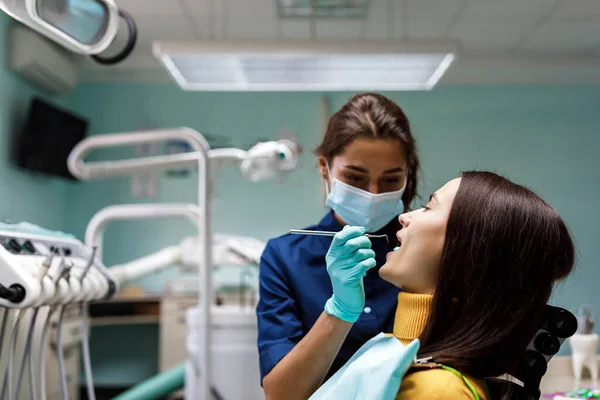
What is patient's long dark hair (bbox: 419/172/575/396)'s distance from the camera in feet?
3.21

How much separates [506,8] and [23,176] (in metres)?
3.58

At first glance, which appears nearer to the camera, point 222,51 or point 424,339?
point 424,339

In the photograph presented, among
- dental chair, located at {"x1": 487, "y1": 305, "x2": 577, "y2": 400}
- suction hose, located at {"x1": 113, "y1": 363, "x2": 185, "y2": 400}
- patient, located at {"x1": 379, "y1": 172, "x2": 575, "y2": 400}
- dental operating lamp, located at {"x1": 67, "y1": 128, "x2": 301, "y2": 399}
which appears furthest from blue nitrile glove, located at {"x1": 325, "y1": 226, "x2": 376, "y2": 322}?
suction hose, located at {"x1": 113, "y1": 363, "x2": 185, "y2": 400}

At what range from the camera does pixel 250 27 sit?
4258 millimetres

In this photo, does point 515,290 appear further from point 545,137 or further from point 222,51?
point 545,137

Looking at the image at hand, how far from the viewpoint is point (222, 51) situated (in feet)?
9.62

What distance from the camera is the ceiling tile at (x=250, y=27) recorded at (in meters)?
4.14

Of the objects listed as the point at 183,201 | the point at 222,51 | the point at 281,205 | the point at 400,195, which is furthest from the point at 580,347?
the point at 183,201

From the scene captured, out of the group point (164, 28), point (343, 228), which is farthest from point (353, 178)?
point (164, 28)

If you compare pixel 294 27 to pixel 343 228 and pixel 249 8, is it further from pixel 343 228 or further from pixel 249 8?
pixel 343 228

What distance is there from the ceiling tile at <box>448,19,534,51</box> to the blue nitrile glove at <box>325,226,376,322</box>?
140 inches

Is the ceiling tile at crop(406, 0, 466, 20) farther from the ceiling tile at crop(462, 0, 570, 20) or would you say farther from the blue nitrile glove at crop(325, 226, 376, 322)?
the blue nitrile glove at crop(325, 226, 376, 322)

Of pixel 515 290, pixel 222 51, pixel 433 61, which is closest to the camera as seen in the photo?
pixel 515 290

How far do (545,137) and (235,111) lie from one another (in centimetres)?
283
